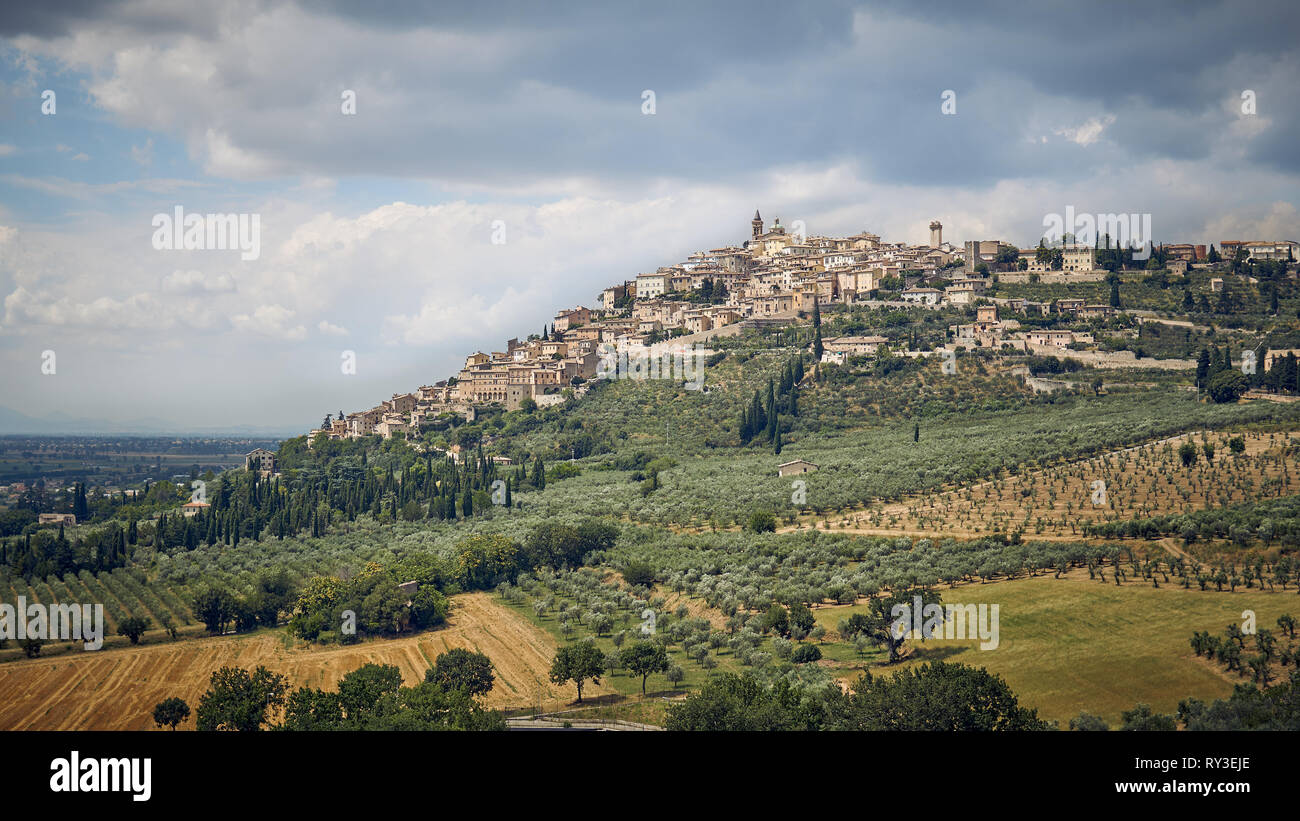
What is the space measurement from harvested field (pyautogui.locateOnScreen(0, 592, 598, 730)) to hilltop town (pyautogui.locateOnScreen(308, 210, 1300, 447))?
39.9 meters

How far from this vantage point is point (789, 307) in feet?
251

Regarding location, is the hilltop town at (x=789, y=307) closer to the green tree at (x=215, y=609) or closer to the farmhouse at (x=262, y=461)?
the farmhouse at (x=262, y=461)

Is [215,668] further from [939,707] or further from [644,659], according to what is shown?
[939,707]

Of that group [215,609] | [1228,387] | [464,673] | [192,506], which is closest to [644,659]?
[464,673]

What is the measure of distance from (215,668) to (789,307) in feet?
184

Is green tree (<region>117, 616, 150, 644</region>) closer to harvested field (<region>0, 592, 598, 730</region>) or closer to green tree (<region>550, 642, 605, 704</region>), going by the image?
harvested field (<region>0, 592, 598, 730</region>)

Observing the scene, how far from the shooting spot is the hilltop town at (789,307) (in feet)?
226

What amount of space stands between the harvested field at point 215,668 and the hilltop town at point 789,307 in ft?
131

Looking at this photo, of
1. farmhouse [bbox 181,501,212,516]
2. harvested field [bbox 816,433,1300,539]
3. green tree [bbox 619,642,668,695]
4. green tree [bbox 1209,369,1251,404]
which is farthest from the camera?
farmhouse [bbox 181,501,212,516]

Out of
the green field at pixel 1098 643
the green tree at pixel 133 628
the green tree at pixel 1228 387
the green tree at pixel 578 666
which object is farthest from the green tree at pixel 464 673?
the green tree at pixel 1228 387

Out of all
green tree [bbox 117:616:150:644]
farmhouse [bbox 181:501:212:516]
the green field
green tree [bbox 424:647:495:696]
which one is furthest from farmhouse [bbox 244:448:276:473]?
the green field

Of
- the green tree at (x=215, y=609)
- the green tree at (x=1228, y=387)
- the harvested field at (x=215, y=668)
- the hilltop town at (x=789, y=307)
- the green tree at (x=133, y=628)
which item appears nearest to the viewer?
the harvested field at (x=215, y=668)

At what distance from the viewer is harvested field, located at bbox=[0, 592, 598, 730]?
23.9 metres

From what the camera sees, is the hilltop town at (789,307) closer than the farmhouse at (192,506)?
No
